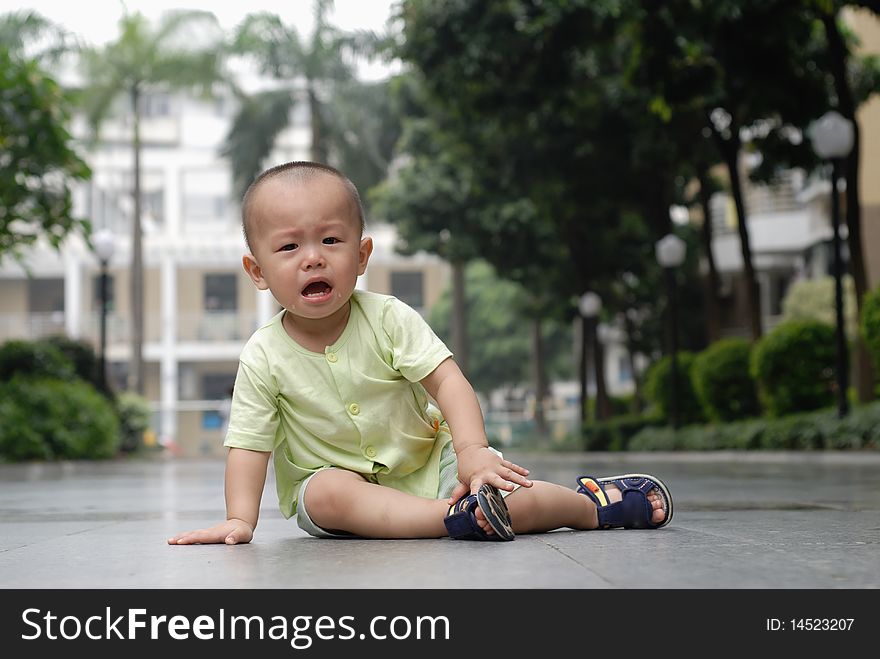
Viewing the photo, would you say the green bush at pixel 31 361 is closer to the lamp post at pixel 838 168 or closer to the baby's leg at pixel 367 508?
the lamp post at pixel 838 168

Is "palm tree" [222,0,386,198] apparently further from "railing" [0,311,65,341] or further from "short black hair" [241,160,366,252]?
"short black hair" [241,160,366,252]

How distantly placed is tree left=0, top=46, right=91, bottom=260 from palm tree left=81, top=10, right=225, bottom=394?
1895 centimetres

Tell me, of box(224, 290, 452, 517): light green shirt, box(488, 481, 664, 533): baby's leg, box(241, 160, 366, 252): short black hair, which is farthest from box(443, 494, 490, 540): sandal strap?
box(241, 160, 366, 252): short black hair

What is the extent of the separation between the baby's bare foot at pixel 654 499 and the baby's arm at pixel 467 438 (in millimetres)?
549

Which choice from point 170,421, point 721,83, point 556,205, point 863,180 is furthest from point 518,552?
point 863,180

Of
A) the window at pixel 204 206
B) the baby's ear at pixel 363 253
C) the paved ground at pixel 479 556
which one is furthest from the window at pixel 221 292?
the baby's ear at pixel 363 253

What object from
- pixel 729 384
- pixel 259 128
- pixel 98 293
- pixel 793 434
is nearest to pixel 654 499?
pixel 793 434

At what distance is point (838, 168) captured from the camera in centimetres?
1405

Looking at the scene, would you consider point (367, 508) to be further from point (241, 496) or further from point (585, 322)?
point (585, 322)

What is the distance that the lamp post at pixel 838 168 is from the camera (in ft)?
44.9

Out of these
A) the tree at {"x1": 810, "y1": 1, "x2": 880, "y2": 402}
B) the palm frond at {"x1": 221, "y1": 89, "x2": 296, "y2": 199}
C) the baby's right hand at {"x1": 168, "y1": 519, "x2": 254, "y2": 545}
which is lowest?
the baby's right hand at {"x1": 168, "y1": 519, "x2": 254, "y2": 545}

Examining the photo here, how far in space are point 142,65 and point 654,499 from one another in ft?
110

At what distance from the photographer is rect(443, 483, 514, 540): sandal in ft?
10.7
